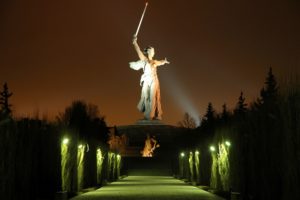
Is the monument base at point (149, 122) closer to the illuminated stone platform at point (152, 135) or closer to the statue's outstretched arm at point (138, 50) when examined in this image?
the illuminated stone platform at point (152, 135)

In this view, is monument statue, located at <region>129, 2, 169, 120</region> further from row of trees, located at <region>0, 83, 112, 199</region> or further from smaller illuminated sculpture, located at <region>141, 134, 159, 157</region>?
row of trees, located at <region>0, 83, 112, 199</region>

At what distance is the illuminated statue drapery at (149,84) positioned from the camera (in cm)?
5841

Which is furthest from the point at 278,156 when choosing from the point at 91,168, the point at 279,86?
the point at 91,168

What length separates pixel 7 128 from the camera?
17969 millimetres

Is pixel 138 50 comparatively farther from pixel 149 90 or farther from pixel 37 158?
pixel 37 158

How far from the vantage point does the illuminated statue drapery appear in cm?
5841

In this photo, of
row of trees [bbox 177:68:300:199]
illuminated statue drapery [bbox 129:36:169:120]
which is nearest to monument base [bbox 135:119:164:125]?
illuminated statue drapery [bbox 129:36:169:120]

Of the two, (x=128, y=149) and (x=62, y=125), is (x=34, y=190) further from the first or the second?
(x=128, y=149)

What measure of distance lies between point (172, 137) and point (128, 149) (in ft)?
13.1

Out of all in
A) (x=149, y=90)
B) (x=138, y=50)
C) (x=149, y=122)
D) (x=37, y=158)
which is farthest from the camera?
(x=149, y=122)

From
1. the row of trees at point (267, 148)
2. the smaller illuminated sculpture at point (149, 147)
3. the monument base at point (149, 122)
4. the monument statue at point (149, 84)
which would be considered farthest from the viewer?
the monument base at point (149, 122)

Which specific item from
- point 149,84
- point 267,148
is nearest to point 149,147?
point 149,84

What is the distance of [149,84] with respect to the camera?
59.3 m

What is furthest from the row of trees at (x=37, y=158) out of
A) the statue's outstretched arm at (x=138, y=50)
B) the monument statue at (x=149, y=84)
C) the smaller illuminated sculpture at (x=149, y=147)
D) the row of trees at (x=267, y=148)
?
the monument statue at (x=149, y=84)
